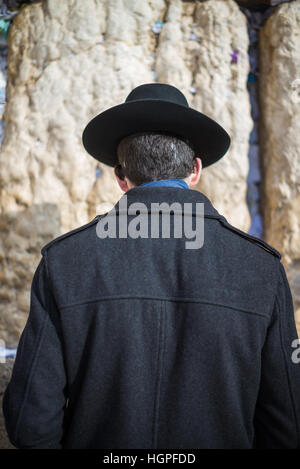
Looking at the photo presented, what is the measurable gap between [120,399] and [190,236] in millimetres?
504

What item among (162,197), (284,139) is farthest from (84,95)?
(162,197)

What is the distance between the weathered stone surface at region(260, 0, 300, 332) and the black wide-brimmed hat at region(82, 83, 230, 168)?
81 cm

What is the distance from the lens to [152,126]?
4.04ft

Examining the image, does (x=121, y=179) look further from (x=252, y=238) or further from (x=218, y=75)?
(x=218, y=75)

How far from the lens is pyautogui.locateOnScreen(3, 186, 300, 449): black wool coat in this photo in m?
1.03

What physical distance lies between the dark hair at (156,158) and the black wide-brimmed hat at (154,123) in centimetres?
5

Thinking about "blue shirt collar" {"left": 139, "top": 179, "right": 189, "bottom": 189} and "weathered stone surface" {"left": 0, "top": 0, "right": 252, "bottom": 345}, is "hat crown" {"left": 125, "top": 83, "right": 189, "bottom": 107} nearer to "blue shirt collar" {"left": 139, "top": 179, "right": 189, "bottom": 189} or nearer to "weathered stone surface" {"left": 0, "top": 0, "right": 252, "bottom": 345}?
"blue shirt collar" {"left": 139, "top": 179, "right": 189, "bottom": 189}

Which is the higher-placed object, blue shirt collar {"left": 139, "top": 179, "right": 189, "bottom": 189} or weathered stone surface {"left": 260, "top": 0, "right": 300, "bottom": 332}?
weathered stone surface {"left": 260, "top": 0, "right": 300, "bottom": 332}

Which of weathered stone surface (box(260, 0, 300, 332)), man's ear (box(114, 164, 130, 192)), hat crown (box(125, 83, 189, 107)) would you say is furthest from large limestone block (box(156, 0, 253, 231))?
man's ear (box(114, 164, 130, 192))

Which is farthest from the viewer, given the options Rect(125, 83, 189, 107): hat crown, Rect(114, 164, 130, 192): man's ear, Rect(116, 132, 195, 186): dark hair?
Rect(125, 83, 189, 107): hat crown

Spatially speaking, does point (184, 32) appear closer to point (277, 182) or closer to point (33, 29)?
point (33, 29)

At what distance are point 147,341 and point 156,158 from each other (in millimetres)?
553

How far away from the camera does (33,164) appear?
2311 millimetres
